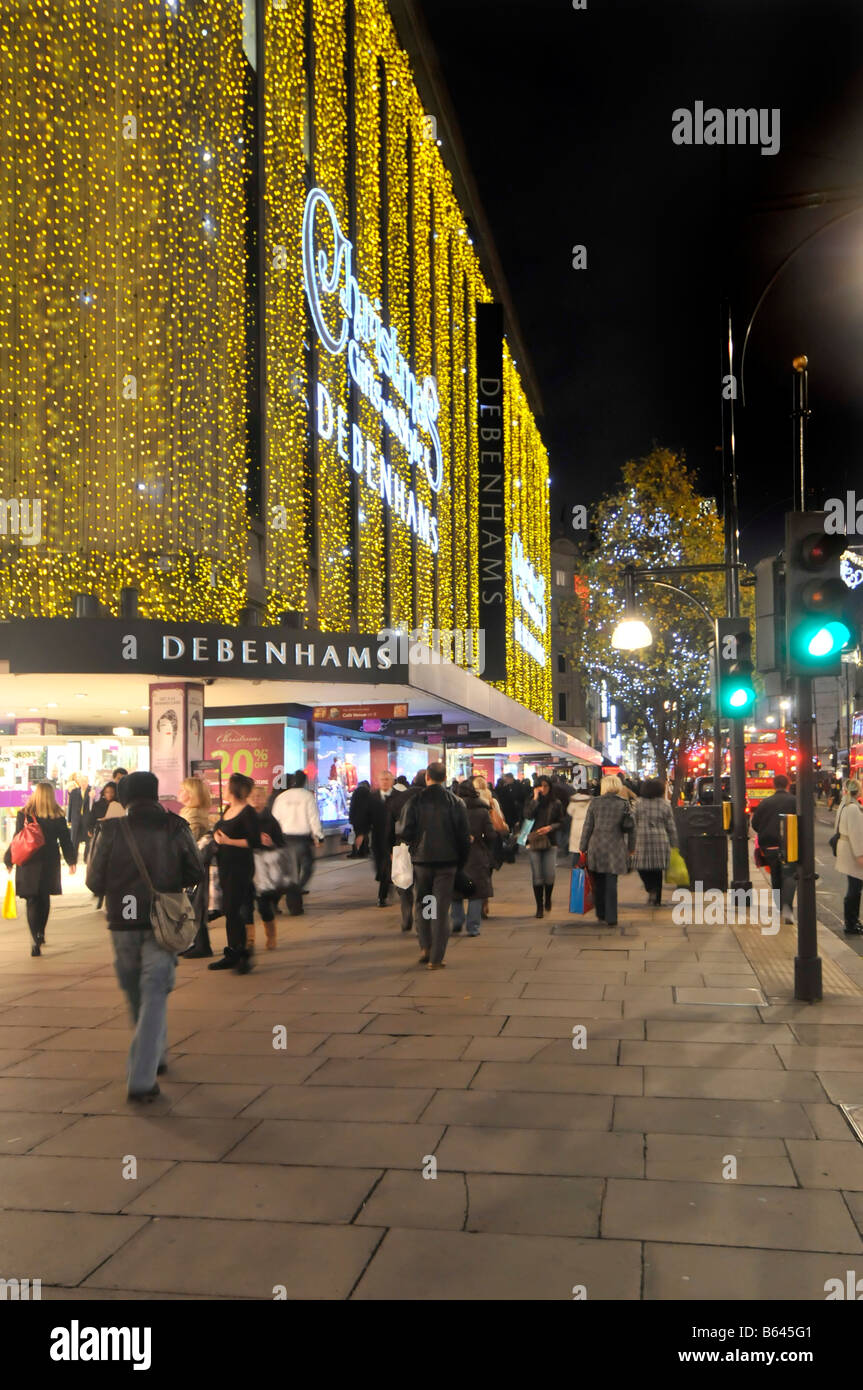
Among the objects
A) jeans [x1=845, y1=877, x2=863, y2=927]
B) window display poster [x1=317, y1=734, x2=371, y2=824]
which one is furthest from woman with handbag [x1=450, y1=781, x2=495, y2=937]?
window display poster [x1=317, y1=734, x2=371, y2=824]

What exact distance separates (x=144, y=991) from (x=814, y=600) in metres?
5.42

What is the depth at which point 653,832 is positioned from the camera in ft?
47.6

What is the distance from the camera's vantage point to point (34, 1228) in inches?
179

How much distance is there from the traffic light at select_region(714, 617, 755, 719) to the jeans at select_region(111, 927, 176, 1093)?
33.1 ft

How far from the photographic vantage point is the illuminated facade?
14.5 metres

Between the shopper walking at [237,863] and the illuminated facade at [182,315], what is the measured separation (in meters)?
5.37

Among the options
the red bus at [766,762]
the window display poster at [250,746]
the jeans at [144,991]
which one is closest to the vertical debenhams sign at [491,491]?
the red bus at [766,762]

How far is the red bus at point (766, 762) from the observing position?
4466cm

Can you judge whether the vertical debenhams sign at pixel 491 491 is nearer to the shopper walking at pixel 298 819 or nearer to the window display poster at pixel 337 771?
the window display poster at pixel 337 771

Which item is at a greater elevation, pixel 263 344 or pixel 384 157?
pixel 384 157

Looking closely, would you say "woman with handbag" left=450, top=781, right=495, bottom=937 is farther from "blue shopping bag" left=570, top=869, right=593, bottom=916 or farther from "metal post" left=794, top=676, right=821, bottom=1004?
"metal post" left=794, top=676, right=821, bottom=1004

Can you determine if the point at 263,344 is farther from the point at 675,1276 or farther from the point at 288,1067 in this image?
the point at 675,1276

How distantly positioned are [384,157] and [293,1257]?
2671cm
